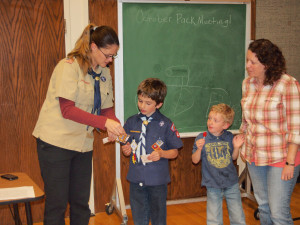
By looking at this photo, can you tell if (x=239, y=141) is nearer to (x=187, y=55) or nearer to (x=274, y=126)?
(x=274, y=126)

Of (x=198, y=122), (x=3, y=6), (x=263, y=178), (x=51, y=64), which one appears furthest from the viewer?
(x=198, y=122)

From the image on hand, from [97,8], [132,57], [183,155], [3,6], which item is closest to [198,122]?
[183,155]

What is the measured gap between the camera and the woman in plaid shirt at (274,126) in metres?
2.06

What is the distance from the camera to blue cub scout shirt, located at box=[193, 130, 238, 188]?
97.9 inches

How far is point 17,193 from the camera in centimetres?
165

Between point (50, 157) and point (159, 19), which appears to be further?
point (159, 19)

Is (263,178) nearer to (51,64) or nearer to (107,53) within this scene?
(107,53)

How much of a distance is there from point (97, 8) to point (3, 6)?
0.80 meters

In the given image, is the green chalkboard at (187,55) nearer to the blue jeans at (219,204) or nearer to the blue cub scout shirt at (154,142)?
the blue cub scout shirt at (154,142)

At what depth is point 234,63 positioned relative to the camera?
3418 millimetres

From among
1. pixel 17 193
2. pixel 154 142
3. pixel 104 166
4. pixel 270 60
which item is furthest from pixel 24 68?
pixel 270 60

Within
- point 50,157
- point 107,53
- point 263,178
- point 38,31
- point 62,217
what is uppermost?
point 38,31

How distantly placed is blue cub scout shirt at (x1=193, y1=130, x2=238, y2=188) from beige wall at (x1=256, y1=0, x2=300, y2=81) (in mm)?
1684

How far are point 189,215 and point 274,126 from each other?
156 cm
